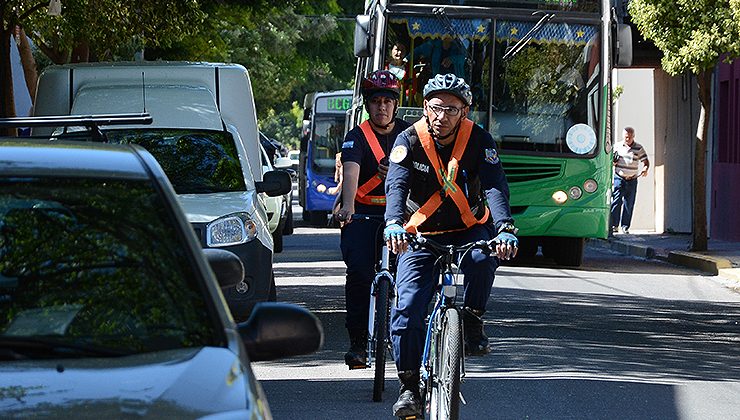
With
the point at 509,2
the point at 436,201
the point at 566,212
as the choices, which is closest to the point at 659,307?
the point at 566,212

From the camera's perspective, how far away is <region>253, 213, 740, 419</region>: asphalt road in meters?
9.31

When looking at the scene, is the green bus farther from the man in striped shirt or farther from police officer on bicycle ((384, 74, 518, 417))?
police officer on bicycle ((384, 74, 518, 417))

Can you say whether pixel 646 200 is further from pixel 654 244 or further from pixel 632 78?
pixel 654 244

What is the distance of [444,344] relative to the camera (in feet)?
24.5

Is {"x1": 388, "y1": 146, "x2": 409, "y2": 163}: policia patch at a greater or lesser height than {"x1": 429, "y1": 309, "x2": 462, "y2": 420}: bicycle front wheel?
greater

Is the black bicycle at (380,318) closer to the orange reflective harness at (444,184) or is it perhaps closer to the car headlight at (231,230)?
the orange reflective harness at (444,184)

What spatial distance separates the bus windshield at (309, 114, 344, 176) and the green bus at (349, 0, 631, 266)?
13.8 metres

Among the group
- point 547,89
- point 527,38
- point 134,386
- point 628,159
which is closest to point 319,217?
point 628,159

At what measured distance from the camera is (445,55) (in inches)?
778

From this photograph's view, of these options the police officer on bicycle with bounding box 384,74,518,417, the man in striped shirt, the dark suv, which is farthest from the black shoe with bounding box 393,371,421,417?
the man in striped shirt

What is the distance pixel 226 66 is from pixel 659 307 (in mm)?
4845

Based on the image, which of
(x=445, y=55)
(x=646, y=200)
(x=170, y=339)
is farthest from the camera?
(x=646, y=200)

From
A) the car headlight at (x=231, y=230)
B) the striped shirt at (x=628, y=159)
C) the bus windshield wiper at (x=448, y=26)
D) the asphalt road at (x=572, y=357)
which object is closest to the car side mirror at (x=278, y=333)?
the asphalt road at (x=572, y=357)

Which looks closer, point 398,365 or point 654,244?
point 398,365
